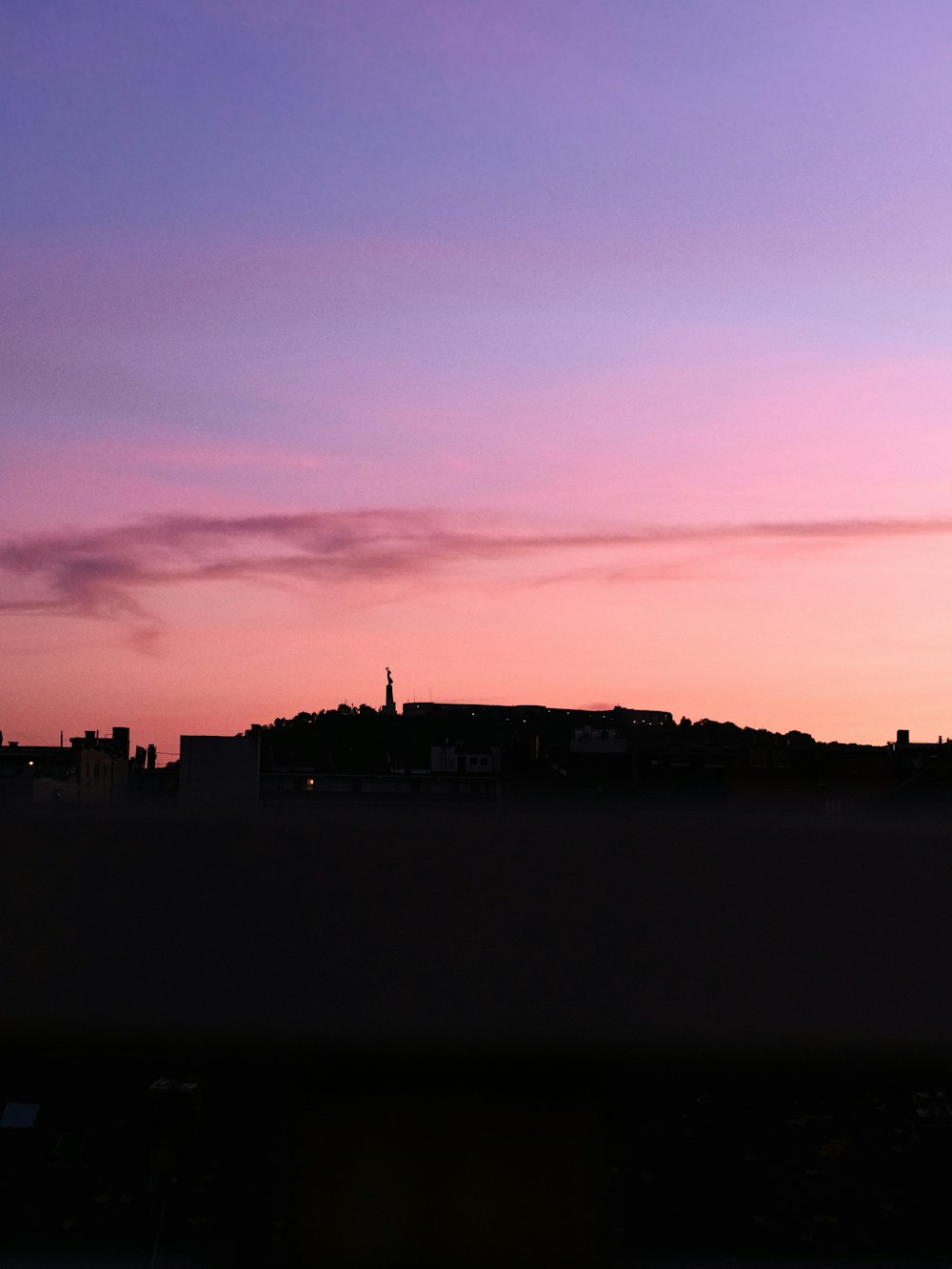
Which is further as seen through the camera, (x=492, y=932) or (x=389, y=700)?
(x=389, y=700)

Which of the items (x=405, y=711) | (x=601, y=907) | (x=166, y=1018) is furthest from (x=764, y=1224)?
(x=405, y=711)

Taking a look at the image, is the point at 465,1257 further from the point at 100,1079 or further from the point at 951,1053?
the point at 100,1079

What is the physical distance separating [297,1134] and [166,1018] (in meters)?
0.68

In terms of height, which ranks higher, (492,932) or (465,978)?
(492,932)

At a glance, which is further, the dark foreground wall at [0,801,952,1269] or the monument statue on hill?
the monument statue on hill

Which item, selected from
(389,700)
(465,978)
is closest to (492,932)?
(465,978)

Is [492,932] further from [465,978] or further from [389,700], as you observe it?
[389,700]

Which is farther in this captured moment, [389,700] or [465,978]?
[389,700]

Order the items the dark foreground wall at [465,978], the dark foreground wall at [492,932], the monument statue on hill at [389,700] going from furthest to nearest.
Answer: the monument statue on hill at [389,700]
the dark foreground wall at [492,932]
the dark foreground wall at [465,978]

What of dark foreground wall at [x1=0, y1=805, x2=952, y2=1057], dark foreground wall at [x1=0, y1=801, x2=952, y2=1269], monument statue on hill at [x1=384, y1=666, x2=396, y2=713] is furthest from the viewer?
monument statue on hill at [x1=384, y1=666, x2=396, y2=713]

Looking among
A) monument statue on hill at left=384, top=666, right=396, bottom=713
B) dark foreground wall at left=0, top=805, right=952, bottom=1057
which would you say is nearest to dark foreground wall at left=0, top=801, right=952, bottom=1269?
dark foreground wall at left=0, top=805, right=952, bottom=1057

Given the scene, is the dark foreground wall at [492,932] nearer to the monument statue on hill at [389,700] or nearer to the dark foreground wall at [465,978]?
the dark foreground wall at [465,978]

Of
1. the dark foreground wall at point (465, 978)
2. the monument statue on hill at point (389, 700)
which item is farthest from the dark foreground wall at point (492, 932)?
the monument statue on hill at point (389, 700)

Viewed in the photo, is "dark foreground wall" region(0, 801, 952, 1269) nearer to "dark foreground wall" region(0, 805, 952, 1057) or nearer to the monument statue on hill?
"dark foreground wall" region(0, 805, 952, 1057)
